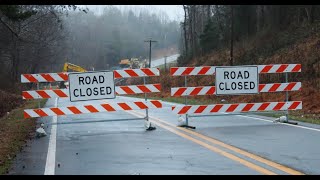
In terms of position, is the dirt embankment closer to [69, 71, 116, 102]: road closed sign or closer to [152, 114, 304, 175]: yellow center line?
[69, 71, 116, 102]: road closed sign

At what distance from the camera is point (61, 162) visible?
8172 millimetres

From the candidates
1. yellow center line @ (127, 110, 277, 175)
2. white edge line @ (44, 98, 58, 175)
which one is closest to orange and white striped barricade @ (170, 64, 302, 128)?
yellow center line @ (127, 110, 277, 175)

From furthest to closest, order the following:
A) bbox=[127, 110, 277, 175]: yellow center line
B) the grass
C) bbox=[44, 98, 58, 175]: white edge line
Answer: the grass
bbox=[44, 98, 58, 175]: white edge line
bbox=[127, 110, 277, 175]: yellow center line

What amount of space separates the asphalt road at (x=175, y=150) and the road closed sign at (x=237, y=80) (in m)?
0.95

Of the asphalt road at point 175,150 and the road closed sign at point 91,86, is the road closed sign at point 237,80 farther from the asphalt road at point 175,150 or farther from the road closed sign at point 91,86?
the road closed sign at point 91,86

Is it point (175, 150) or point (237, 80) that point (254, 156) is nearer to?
point (175, 150)

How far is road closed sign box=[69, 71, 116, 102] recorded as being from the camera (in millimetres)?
12414

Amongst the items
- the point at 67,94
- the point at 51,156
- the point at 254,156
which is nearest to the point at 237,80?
the point at 67,94

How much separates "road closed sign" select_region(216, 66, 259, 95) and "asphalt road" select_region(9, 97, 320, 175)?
3.10ft

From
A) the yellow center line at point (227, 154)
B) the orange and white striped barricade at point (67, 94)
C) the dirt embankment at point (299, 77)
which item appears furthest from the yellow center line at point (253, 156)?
the dirt embankment at point (299, 77)

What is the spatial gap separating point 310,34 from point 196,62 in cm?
929

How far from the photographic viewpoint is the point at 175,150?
367 inches

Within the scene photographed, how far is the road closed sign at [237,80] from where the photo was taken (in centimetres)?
1335

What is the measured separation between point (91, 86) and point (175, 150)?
12.9 ft
